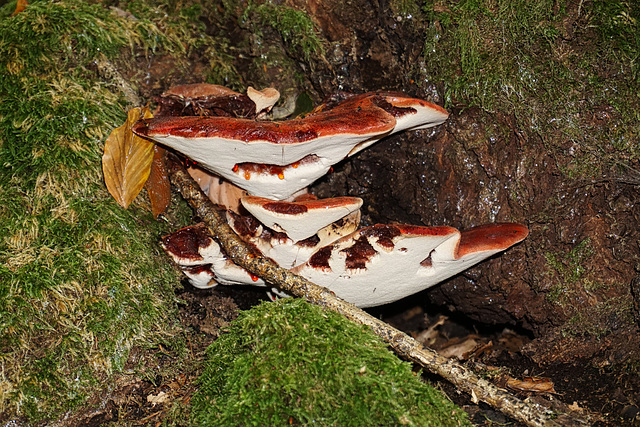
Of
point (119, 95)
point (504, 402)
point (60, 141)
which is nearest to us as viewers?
point (504, 402)

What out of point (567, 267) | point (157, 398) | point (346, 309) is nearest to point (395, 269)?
point (346, 309)

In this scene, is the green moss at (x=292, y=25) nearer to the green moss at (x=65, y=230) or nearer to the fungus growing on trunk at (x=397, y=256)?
the green moss at (x=65, y=230)

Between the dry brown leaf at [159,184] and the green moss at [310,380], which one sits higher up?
the dry brown leaf at [159,184]

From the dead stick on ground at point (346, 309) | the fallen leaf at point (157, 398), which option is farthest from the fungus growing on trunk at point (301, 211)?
the fallen leaf at point (157, 398)

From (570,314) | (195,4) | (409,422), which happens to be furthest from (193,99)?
(570,314)

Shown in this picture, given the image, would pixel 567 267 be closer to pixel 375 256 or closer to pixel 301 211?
pixel 375 256

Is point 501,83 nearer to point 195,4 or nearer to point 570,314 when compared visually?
point 570,314
